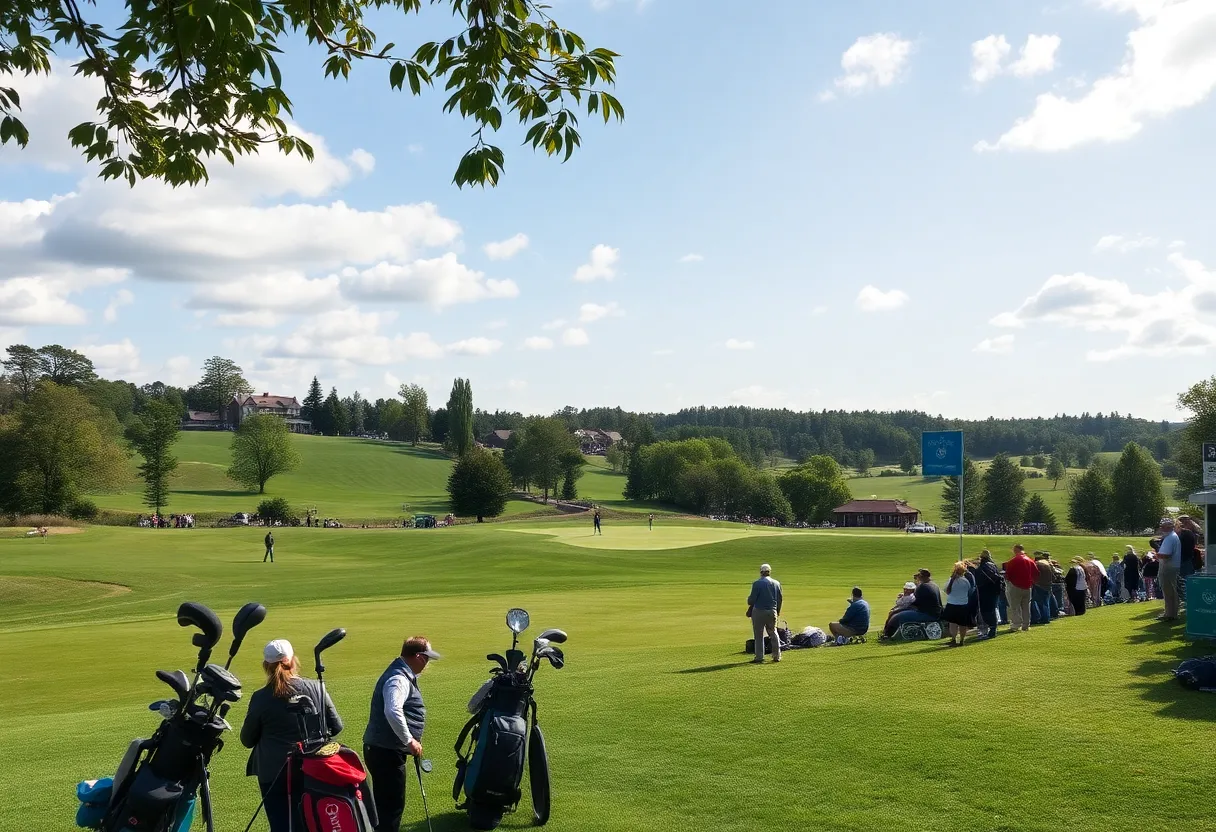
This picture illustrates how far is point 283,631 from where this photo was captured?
2491 cm

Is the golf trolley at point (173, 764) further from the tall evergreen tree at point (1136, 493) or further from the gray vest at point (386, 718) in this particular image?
the tall evergreen tree at point (1136, 493)

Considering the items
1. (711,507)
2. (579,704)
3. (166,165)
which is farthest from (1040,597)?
(711,507)

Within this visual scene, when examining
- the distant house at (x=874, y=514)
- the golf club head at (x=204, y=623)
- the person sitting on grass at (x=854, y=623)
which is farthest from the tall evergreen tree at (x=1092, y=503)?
the golf club head at (x=204, y=623)

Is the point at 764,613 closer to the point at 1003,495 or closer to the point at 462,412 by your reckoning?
the point at 1003,495

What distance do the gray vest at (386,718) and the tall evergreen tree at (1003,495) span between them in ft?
387

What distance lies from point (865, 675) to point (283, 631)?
1613 cm

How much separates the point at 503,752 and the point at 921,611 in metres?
14.1

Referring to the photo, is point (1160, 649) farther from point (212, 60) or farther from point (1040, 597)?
point (212, 60)

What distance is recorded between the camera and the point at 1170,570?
20.1 m

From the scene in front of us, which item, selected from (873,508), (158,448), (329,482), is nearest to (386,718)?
(158,448)

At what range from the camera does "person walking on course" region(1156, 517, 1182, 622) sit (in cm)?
1973

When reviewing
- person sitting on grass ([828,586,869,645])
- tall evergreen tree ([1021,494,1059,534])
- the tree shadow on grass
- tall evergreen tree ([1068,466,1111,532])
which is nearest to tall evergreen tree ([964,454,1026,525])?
tall evergreen tree ([1021,494,1059,534])

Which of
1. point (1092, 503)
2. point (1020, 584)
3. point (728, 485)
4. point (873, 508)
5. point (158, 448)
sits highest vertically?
point (158, 448)

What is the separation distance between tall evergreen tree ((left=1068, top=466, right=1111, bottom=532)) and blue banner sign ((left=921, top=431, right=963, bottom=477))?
8417 centimetres
